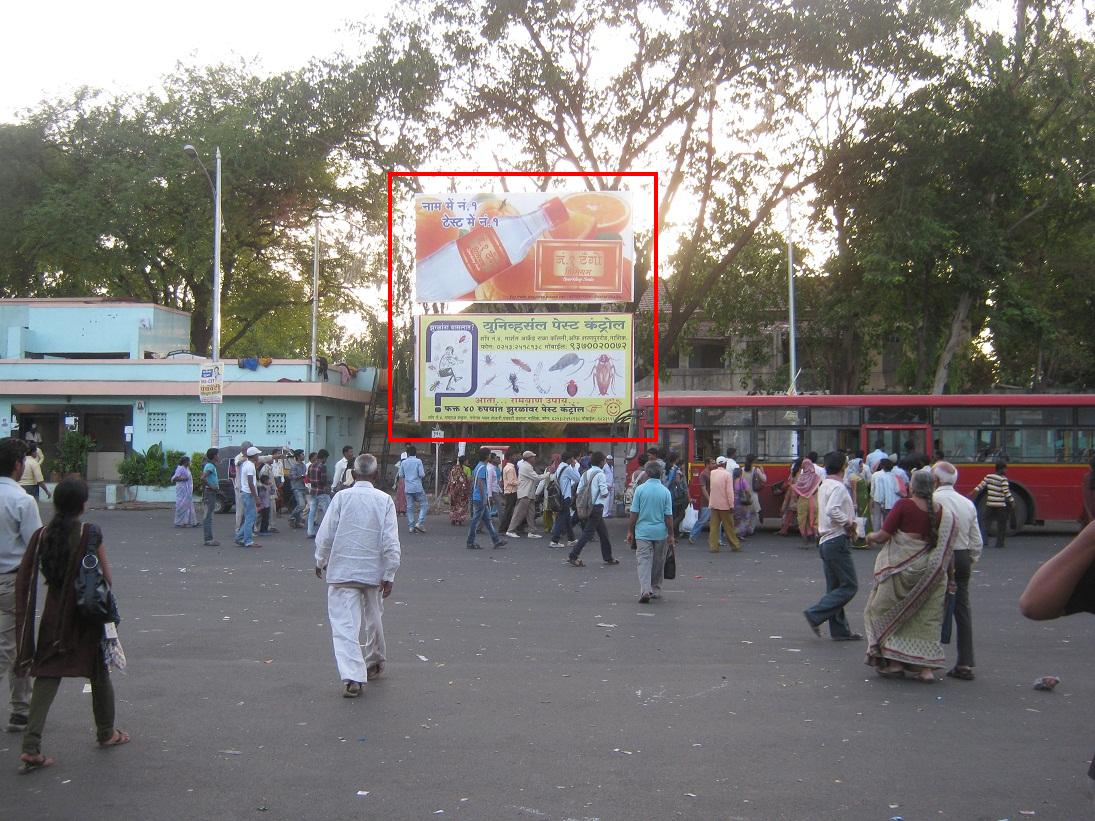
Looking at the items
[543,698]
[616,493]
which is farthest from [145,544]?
[543,698]

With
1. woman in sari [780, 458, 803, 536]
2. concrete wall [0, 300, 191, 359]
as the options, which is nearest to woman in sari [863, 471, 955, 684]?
woman in sari [780, 458, 803, 536]

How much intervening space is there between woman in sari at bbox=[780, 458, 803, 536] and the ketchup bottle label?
7.68m

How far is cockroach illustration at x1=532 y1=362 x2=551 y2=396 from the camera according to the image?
2272 centimetres

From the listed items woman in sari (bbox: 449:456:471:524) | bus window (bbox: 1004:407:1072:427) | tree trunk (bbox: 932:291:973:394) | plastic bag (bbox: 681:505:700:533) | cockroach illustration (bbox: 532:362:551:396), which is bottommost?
plastic bag (bbox: 681:505:700:533)

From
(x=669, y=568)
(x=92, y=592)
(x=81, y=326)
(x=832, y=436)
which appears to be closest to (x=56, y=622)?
(x=92, y=592)

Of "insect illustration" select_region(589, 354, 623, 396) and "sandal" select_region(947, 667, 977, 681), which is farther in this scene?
"insect illustration" select_region(589, 354, 623, 396)

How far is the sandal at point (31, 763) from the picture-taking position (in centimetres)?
561

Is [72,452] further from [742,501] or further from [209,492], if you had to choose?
[742,501]

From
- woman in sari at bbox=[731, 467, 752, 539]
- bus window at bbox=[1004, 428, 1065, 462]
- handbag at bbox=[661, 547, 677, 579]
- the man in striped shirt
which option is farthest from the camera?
bus window at bbox=[1004, 428, 1065, 462]

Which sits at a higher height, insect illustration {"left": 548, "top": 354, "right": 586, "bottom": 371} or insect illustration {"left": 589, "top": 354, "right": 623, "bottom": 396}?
insect illustration {"left": 548, "top": 354, "right": 586, "bottom": 371}

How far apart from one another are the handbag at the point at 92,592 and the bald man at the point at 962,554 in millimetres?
6002

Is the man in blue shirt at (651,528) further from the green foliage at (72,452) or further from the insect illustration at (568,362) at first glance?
the green foliage at (72,452)

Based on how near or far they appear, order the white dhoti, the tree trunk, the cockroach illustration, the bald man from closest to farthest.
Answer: the white dhoti < the bald man < the cockroach illustration < the tree trunk

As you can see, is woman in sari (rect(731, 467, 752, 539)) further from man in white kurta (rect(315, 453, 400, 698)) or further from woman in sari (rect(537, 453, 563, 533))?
man in white kurta (rect(315, 453, 400, 698))
